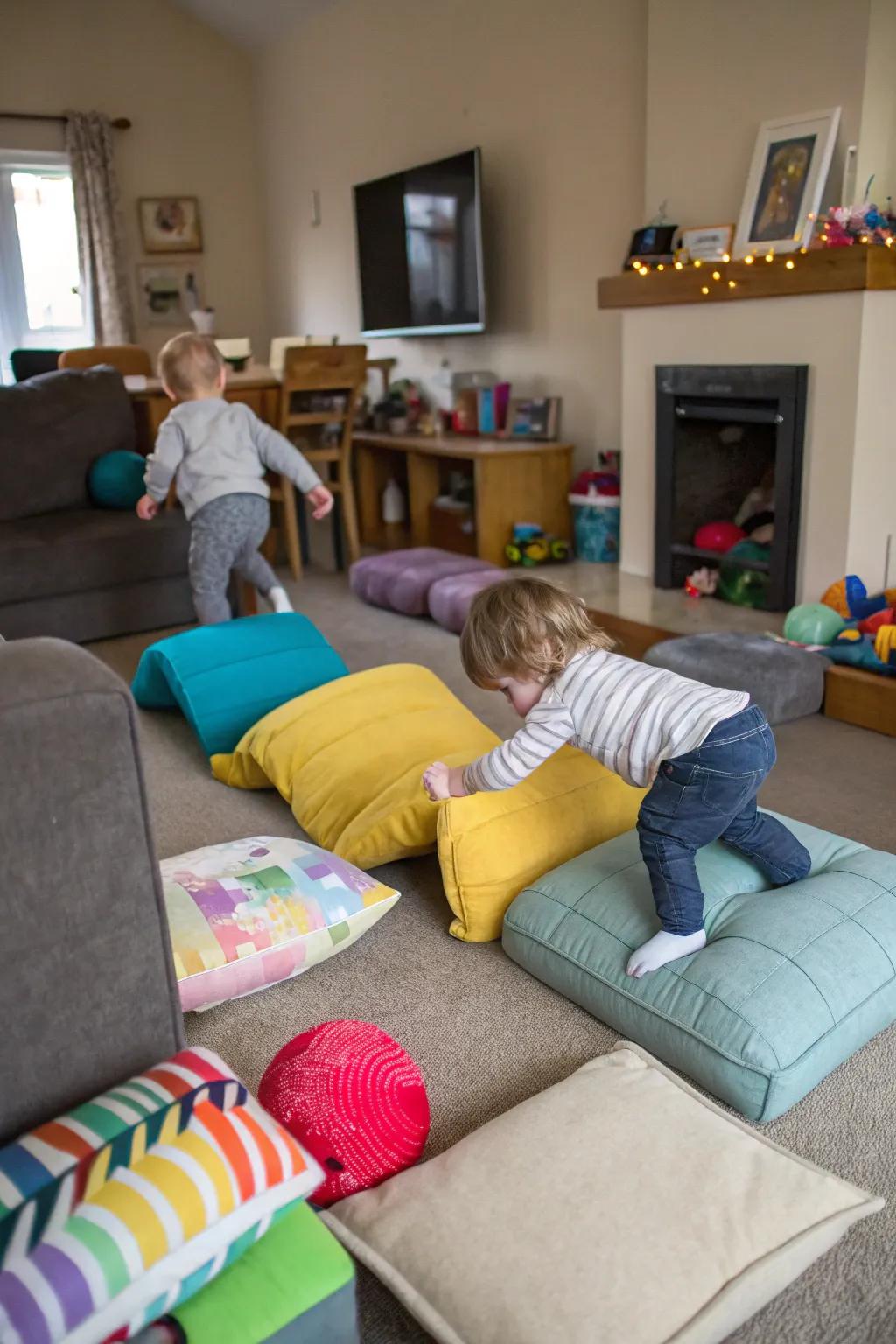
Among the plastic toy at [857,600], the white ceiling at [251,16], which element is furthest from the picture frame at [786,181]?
the white ceiling at [251,16]

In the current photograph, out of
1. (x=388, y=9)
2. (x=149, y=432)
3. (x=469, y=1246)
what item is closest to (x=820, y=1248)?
(x=469, y=1246)

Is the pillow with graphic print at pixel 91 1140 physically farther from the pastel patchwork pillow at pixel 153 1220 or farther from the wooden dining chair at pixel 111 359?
the wooden dining chair at pixel 111 359

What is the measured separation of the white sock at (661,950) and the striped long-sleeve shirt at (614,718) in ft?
0.84

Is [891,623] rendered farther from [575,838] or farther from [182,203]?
[182,203]

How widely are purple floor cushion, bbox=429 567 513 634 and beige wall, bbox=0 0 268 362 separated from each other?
448 centimetres

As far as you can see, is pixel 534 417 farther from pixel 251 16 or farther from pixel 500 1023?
pixel 251 16

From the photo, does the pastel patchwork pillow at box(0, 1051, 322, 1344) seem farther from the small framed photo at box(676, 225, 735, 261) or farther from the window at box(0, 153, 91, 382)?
the window at box(0, 153, 91, 382)

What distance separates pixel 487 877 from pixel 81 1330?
1.12 m

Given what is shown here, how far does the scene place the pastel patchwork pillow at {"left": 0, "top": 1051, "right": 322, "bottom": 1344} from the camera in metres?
0.95

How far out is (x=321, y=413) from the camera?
5.12 m

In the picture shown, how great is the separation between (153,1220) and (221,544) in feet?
8.94

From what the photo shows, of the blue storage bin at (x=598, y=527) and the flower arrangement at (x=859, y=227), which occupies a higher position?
the flower arrangement at (x=859, y=227)

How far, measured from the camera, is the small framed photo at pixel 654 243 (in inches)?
156

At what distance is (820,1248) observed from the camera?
128 centimetres
